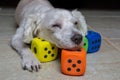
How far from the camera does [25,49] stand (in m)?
1.35

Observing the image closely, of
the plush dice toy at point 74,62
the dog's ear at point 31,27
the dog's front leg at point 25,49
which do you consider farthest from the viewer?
the dog's ear at point 31,27

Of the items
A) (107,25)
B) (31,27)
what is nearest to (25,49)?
(31,27)

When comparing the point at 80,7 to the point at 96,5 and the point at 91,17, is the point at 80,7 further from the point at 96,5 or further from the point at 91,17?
the point at 91,17

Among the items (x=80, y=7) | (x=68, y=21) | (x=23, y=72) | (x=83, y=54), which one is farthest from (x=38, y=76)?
(x=80, y=7)

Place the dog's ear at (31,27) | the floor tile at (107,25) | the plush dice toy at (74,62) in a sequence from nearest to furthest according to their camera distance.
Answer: the plush dice toy at (74,62)
the dog's ear at (31,27)
the floor tile at (107,25)

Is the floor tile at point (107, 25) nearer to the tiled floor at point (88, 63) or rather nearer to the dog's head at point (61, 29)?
the tiled floor at point (88, 63)

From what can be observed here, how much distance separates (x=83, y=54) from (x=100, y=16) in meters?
1.46

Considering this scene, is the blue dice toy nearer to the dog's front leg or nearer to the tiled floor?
the tiled floor

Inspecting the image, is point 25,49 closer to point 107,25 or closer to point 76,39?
point 76,39

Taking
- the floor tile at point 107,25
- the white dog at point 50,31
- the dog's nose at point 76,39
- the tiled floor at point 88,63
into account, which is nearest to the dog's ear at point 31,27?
the white dog at point 50,31

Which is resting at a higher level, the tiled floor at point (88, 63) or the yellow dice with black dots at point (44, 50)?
the yellow dice with black dots at point (44, 50)

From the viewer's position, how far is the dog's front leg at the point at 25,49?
3.93 feet

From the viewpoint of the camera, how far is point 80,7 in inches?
114

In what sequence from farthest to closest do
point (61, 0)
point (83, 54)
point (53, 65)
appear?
point (61, 0) → point (53, 65) → point (83, 54)
